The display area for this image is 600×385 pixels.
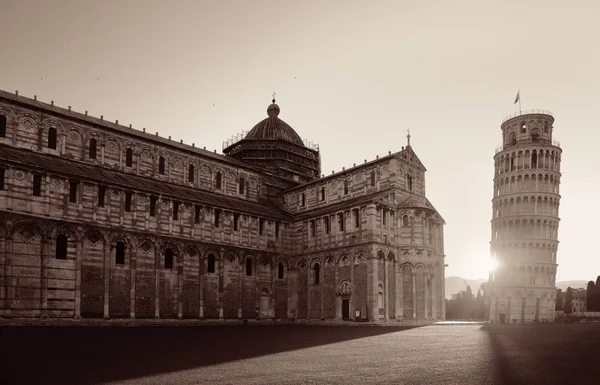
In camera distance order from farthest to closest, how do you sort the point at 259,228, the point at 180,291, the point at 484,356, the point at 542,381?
the point at 259,228 → the point at 180,291 → the point at 484,356 → the point at 542,381

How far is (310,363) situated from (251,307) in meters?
39.1

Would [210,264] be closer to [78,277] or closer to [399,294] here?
[78,277]

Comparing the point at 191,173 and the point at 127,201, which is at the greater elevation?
A: the point at 191,173

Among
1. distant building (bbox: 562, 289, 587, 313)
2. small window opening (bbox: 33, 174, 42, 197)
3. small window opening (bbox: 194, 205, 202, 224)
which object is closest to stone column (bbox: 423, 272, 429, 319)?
small window opening (bbox: 194, 205, 202, 224)

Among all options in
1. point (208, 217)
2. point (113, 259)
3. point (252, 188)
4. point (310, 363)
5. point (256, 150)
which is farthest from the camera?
point (256, 150)

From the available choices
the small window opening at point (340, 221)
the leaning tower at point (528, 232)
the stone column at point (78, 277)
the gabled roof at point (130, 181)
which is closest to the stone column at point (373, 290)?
the small window opening at point (340, 221)

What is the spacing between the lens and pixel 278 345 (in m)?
24.2

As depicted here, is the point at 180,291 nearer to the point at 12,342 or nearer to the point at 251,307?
the point at 251,307

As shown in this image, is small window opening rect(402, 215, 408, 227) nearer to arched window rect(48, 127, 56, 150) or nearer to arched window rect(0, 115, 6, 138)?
arched window rect(48, 127, 56, 150)

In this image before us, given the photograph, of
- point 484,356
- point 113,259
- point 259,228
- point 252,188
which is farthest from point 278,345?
point 252,188

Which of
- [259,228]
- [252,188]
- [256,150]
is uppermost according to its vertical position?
[256,150]

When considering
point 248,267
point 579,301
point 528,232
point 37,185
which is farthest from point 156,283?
point 579,301

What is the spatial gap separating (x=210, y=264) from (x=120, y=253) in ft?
31.0

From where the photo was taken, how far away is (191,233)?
168 feet
